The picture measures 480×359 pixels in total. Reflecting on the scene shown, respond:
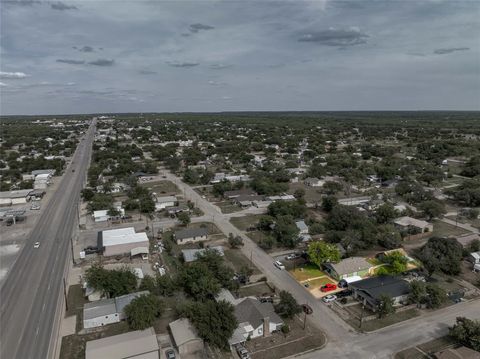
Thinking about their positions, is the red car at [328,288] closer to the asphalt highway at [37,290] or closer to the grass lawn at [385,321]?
the grass lawn at [385,321]

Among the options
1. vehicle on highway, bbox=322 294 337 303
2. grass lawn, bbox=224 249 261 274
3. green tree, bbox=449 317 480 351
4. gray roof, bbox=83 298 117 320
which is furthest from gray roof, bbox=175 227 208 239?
green tree, bbox=449 317 480 351

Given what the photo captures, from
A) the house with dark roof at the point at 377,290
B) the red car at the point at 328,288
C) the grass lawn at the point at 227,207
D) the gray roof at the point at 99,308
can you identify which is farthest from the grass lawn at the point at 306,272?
the grass lawn at the point at 227,207

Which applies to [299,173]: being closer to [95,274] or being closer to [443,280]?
[443,280]

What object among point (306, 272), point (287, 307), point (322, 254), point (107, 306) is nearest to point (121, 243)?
point (107, 306)

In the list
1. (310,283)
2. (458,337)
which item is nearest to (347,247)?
(310,283)

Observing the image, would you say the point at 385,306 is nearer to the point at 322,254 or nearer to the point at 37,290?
the point at 322,254

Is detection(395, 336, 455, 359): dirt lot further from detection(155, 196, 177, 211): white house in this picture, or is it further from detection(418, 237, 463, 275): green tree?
detection(155, 196, 177, 211): white house
